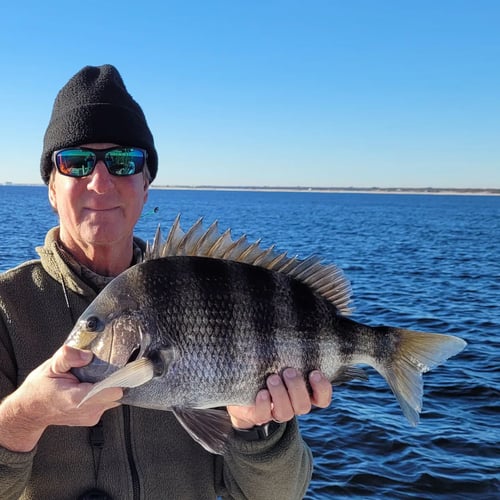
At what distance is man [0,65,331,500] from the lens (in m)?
2.81

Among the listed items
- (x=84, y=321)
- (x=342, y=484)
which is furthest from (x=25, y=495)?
(x=342, y=484)

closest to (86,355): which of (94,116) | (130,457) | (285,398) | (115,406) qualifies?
(115,406)

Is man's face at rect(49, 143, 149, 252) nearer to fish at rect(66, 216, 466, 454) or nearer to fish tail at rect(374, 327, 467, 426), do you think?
fish at rect(66, 216, 466, 454)

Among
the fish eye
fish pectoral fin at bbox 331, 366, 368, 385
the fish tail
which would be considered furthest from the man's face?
the fish tail

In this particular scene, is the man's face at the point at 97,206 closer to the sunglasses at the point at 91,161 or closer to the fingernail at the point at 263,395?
the sunglasses at the point at 91,161

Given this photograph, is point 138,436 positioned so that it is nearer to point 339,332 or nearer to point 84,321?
point 84,321

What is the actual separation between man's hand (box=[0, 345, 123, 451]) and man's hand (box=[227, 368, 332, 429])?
697mm

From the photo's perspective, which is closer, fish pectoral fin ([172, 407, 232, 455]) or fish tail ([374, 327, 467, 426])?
fish pectoral fin ([172, 407, 232, 455])

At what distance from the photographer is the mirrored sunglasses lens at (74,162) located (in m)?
2.98

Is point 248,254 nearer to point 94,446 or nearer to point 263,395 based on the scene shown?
point 263,395

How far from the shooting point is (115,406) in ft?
8.48

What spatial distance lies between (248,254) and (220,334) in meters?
0.51

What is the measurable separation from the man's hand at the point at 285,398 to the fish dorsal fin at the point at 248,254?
0.47 meters

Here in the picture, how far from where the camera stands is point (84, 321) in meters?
2.58
